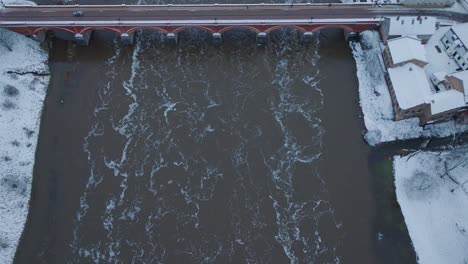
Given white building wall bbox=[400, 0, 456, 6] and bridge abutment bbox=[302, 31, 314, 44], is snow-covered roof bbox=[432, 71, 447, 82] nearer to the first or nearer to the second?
white building wall bbox=[400, 0, 456, 6]

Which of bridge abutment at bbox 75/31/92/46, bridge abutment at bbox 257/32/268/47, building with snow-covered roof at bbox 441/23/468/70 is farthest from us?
bridge abutment at bbox 257/32/268/47

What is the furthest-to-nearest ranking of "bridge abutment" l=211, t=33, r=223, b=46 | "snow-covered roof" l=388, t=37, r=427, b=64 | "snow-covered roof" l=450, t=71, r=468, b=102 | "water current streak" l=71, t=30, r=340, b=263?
"bridge abutment" l=211, t=33, r=223, b=46 → "snow-covered roof" l=388, t=37, r=427, b=64 → "snow-covered roof" l=450, t=71, r=468, b=102 → "water current streak" l=71, t=30, r=340, b=263

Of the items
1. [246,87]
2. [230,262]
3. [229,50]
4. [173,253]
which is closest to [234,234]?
[230,262]

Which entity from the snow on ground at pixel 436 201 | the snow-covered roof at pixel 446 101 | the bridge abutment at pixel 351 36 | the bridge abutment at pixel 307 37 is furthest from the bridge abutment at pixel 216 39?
the snow-covered roof at pixel 446 101

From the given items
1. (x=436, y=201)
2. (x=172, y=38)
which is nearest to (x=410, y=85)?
(x=436, y=201)

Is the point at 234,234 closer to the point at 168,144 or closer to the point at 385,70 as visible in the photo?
the point at 168,144

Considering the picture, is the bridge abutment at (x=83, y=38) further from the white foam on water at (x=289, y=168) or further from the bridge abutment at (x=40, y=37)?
the white foam on water at (x=289, y=168)

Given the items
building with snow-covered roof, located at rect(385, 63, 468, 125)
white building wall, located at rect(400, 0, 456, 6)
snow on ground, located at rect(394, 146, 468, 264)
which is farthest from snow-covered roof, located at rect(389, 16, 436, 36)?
snow on ground, located at rect(394, 146, 468, 264)
